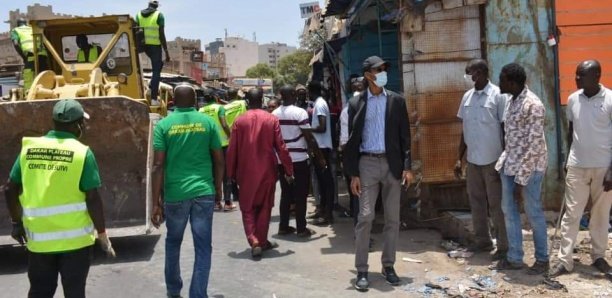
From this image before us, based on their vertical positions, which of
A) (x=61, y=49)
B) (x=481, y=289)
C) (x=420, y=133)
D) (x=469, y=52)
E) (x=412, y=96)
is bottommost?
(x=481, y=289)

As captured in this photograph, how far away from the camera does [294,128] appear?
7094 mm

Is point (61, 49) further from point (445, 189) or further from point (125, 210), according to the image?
point (445, 189)

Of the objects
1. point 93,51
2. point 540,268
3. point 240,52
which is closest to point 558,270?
point 540,268

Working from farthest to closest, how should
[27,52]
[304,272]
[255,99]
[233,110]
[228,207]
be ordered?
[233,110], [228,207], [27,52], [255,99], [304,272]

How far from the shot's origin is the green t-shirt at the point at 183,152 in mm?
4488

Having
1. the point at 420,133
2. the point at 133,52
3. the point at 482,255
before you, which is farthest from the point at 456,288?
the point at 133,52

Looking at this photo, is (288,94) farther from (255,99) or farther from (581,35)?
(581,35)

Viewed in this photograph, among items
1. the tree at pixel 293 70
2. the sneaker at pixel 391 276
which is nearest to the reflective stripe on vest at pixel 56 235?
the sneaker at pixel 391 276

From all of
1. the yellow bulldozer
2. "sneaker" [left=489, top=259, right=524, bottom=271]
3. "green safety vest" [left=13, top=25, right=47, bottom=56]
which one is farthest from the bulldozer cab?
"sneaker" [left=489, top=259, right=524, bottom=271]

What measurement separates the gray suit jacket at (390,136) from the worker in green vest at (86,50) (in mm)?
4663

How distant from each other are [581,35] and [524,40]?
0.64m

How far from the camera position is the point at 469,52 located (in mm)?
6703

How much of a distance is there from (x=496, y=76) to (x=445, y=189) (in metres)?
1.46

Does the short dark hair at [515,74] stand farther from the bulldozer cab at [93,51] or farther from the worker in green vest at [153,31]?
the worker in green vest at [153,31]
